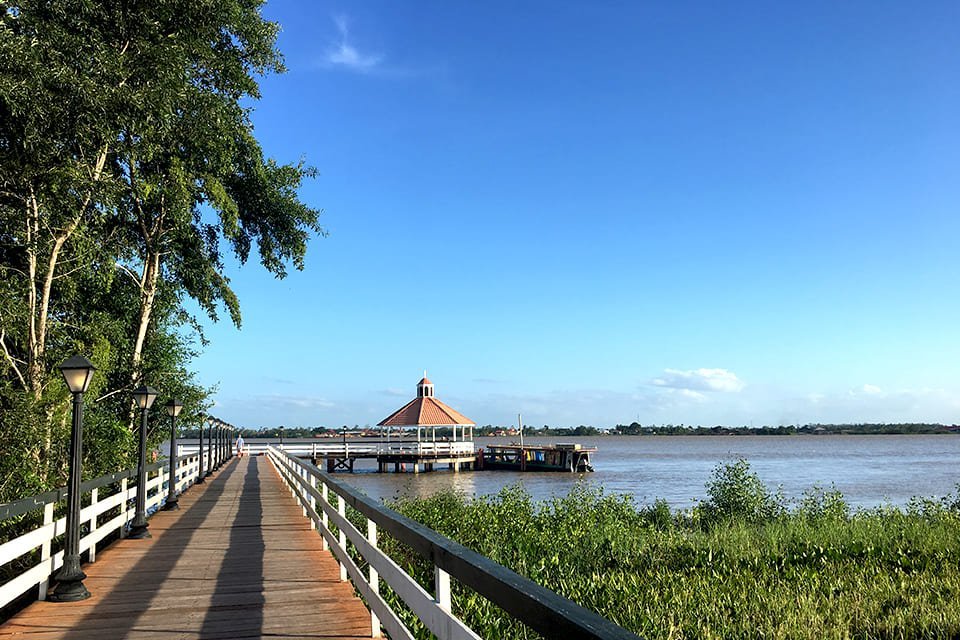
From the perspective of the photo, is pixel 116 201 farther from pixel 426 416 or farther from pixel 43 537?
pixel 426 416

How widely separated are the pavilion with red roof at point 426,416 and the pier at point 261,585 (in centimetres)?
4696

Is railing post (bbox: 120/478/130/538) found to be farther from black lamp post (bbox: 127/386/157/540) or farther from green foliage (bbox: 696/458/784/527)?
green foliage (bbox: 696/458/784/527)

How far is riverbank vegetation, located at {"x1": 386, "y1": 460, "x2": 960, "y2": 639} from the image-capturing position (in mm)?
7684

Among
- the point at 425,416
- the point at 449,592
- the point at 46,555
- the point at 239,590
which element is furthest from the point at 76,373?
the point at 425,416

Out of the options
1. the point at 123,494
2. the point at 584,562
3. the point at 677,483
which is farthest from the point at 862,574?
the point at 677,483

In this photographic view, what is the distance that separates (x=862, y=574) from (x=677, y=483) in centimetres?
3545

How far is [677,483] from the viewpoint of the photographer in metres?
44.6

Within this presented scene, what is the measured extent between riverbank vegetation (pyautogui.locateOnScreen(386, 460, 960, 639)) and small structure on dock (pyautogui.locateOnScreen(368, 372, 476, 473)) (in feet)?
131

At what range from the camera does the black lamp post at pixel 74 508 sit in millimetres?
7137

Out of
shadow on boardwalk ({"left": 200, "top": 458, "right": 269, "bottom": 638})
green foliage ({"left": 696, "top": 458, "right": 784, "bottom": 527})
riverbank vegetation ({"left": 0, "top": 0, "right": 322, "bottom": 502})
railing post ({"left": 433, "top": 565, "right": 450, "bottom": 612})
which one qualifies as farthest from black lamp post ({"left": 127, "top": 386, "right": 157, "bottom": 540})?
green foliage ({"left": 696, "top": 458, "right": 784, "bottom": 527})

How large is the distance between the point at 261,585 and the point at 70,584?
1.78m

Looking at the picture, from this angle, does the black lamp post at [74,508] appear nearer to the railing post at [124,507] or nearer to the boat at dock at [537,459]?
the railing post at [124,507]

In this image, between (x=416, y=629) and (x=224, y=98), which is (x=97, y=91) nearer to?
(x=224, y=98)

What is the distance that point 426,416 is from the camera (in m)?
59.8
